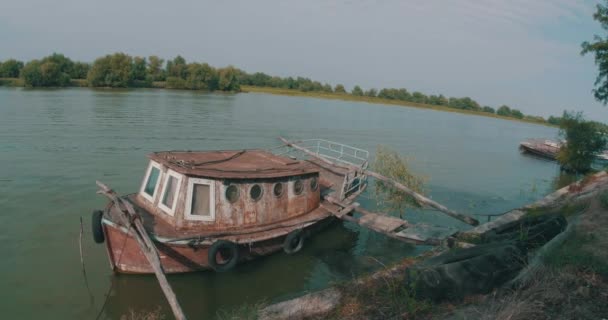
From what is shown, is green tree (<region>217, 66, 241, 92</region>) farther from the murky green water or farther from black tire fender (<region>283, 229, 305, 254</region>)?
black tire fender (<region>283, 229, 305, 254</region>)

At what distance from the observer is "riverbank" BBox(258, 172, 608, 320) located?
570 centimetres

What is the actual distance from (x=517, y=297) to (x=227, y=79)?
8552 centimetres

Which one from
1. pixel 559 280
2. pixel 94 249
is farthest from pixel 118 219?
pixel 559 280

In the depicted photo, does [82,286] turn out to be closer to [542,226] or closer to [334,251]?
[334,251]

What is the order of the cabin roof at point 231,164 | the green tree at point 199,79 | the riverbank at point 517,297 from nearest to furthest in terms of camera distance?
the riverbank at point 517,297, the cabin roof at point 231,164, the green tree at point 199,79

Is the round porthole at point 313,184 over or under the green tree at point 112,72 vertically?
under

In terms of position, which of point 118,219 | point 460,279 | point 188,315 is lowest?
point 188,315

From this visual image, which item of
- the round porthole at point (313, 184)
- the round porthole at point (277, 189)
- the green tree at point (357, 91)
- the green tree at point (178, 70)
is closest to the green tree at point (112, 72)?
the green tree at point (178, 70)

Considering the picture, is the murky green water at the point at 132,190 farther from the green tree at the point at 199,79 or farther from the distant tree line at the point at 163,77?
the green tree at the point at 199,79

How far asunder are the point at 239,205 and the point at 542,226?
784 cm

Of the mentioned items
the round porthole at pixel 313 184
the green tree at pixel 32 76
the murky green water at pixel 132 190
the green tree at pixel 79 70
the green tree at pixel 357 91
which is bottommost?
the murky green water at pixel 132 190

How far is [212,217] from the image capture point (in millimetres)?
10695

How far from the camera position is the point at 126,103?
153 ft

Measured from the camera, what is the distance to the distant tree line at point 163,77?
2532 inches
